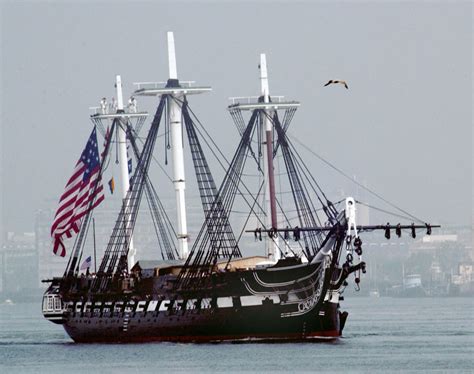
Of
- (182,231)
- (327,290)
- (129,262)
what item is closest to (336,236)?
(327,290)

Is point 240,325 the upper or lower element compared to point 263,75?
lower

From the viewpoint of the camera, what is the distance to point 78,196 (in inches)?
4680

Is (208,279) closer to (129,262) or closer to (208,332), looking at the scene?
(208,332)

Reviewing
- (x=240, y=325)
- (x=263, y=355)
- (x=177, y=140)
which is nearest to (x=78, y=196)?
(x=177, y=140)

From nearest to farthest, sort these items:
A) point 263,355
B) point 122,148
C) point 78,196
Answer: point 263,355
point 78,196
point 122,148

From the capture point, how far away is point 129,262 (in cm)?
13012

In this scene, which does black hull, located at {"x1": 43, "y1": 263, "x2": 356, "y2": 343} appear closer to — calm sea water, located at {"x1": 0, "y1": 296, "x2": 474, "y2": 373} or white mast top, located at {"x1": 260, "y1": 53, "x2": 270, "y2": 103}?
calm sea water, located at {"x1": 0, "y1": 296, "x2": 474, "y2": 373}

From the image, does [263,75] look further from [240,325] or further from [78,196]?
[240,325]

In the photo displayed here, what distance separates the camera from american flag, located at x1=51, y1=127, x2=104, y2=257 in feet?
385

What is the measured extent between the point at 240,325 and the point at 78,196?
1772 cm

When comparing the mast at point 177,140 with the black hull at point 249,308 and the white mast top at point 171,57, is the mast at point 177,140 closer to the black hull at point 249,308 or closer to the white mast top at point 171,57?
the white mast top at point 171,57

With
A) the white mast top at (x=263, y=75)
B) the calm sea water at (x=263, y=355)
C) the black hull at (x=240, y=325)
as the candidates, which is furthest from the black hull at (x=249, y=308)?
the white mast top at (x=263, y=75)

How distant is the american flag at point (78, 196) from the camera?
385 feet

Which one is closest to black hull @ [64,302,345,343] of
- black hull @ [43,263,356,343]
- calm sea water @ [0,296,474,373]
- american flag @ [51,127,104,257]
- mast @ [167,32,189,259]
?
black hull @ [43,263,356,343]
